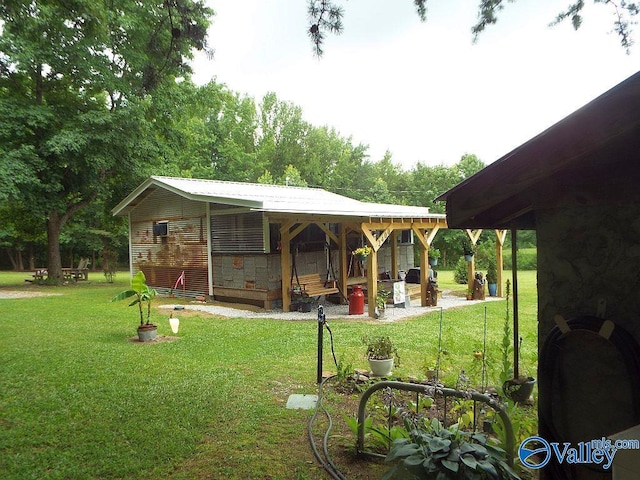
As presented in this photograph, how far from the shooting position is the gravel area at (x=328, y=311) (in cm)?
1085

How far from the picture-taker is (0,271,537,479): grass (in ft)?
12.0

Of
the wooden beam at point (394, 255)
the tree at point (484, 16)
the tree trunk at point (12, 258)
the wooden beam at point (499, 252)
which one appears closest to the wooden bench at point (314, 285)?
the wooden beam at point (394, 255)

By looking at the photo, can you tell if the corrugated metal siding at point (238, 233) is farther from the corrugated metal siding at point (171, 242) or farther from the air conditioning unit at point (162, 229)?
the air conditioning unit at point (162, 229)

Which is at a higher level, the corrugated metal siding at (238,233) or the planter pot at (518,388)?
the corrugated metal siding at (238,233)

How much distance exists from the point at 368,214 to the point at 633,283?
27.2 feet

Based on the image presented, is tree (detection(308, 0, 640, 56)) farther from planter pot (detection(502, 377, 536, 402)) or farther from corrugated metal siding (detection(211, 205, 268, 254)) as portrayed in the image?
corrugated metal siding (detection(211, 205, 268, 254))

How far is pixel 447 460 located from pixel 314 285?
10387mm

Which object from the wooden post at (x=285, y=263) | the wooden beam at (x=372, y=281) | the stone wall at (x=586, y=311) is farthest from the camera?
the wooden post at (x=285, y=263)

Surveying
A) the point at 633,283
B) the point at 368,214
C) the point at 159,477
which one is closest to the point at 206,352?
the point at 159,477

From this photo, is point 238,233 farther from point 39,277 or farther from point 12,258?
point 12,258

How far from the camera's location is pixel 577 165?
2.50 meters

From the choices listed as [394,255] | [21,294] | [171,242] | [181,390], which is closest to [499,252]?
[394,255]

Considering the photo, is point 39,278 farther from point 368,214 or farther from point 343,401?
point 343,401

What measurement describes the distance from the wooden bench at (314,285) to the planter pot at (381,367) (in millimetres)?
6530
